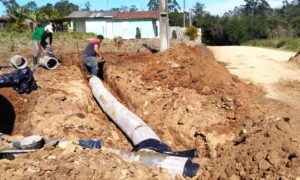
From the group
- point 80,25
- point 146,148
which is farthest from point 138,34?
point 146,148

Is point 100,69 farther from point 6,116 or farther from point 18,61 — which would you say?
point 6,116

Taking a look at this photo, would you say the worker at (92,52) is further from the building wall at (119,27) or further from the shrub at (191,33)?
the building wall at (119,27)

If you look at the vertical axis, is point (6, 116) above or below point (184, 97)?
below

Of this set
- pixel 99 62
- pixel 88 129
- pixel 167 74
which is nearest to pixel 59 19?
pixel 99 62

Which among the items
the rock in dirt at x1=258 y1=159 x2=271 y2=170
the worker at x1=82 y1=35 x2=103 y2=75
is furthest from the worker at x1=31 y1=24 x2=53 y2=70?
the rock in dirt at x1=258 y1=159 x2=271 y2=170

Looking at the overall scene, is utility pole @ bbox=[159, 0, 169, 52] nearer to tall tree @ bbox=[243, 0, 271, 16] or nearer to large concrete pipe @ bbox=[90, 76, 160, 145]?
large concrete pipe @ bbox=[90, 76, 160, 145]

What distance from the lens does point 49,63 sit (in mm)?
13500

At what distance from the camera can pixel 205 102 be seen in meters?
9.20

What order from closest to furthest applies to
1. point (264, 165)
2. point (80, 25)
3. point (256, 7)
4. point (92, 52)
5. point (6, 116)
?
point (264, 165) → point (6, 116) → point (92, 52) → point (80, 25) → point (256, 7)

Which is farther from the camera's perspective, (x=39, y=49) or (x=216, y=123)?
(x=39, y=49)

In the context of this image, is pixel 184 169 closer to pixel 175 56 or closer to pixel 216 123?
pixel 216 123

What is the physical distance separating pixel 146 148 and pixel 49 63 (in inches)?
291

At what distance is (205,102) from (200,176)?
3.20 metres

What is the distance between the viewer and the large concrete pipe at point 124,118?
783 cm
